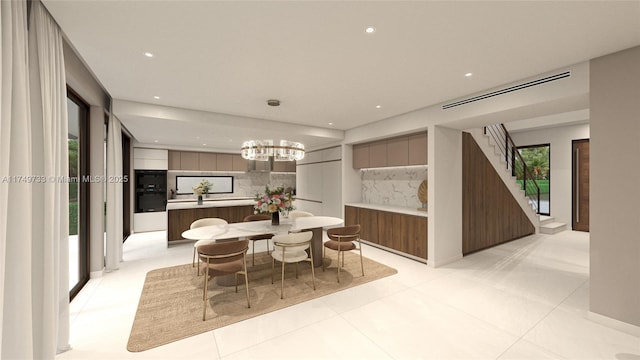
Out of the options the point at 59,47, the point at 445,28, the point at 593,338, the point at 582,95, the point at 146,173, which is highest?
the point at 445,28

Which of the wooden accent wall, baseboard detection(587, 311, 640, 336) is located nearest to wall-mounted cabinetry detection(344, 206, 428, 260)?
the wooden accent wall

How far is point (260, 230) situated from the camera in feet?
11.2

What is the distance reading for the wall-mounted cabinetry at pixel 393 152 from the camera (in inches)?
176

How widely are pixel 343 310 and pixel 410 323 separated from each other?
692 mm

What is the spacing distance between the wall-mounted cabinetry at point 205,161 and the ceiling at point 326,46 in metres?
3.46

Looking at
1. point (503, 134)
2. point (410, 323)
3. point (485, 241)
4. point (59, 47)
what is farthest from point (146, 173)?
point (503, 134)

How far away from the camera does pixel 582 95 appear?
103 inches

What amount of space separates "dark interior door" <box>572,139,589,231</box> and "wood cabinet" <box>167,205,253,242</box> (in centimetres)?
834

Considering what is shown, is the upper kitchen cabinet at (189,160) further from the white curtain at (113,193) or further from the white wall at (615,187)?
the white wall at (615,187)

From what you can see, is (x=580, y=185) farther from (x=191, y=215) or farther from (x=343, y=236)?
(x=191, y=215)

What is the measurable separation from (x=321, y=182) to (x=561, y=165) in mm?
6375

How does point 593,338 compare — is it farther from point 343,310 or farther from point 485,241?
point 485,241

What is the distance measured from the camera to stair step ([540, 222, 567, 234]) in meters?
6.13

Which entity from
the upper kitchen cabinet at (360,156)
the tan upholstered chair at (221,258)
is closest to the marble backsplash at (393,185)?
the upper kitchen cabinet at (360,156)
